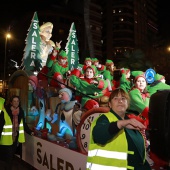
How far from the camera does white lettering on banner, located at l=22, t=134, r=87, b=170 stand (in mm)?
4695

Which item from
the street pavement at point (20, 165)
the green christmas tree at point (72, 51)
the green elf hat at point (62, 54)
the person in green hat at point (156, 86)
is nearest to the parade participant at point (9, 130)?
the street pavement at point (20, 165)

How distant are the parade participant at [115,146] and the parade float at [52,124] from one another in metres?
1.54

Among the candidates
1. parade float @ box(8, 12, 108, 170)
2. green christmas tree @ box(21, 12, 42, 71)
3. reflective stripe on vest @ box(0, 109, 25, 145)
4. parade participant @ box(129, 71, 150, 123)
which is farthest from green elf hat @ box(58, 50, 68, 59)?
parade participant @ box(129, 71, 150, 123)

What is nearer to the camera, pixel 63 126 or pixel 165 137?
pixel 165 137

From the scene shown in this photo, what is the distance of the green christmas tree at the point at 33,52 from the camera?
40.8ft

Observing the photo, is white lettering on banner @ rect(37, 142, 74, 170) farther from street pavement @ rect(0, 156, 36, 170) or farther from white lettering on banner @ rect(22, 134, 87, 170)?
street pavement @ rect(0, 156, 36, 170)

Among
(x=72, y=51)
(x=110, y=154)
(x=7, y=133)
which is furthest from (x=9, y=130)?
(x=72, y=51)

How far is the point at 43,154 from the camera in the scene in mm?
6012

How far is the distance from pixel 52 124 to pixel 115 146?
150 inches

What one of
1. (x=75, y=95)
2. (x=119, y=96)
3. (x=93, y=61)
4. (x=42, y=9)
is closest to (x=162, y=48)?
(x=93, y=61)

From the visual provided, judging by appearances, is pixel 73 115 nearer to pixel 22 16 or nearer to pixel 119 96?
pixel 119 96

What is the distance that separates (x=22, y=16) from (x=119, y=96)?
64.7 m

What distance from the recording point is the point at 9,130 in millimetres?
5754

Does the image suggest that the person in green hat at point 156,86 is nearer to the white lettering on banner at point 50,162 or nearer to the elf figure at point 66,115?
the elf figure at point 66,115
